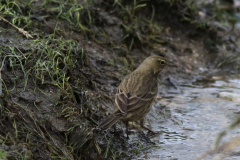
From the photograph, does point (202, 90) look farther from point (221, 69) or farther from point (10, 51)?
point (10, 51)

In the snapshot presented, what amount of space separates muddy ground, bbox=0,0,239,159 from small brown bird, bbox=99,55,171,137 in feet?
1.27

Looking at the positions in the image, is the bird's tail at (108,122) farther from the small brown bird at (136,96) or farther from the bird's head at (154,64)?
the bird's head at (154,64)

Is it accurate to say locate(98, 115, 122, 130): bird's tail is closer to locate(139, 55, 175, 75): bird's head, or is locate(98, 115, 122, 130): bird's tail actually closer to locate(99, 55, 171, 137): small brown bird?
locate(99, 55, 171, 137): small brown bird

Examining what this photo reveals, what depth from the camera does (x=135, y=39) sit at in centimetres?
847

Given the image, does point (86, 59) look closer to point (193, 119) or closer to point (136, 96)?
point (136, 96)

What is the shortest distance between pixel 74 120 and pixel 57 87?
2.37ft

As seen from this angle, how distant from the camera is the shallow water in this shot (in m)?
5.63

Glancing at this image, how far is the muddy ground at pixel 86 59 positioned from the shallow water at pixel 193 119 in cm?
34

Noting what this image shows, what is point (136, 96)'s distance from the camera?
592 centimetres

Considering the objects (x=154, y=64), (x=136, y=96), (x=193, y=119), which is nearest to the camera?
(x=136, y=96)

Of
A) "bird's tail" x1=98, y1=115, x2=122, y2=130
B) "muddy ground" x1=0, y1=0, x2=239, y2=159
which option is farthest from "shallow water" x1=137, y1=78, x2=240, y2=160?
"bird's tail" x1=98, y1=115, x2=122, y2=130

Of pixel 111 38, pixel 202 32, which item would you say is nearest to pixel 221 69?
pixel 202 32

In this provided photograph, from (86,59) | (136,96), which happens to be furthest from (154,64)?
(86,59)

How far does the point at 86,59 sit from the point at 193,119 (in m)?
2.42
